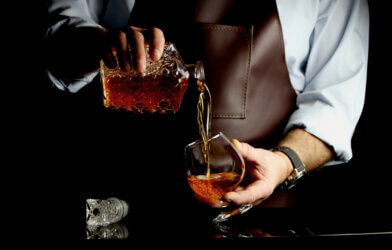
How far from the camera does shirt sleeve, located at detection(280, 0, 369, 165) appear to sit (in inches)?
53.1

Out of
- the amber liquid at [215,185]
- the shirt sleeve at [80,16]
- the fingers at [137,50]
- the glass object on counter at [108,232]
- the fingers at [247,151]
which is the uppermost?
the shirt sleeve at [80,16]

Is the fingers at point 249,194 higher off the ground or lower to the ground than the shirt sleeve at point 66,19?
lower

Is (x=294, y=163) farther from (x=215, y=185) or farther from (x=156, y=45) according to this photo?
(x=156, y=45)

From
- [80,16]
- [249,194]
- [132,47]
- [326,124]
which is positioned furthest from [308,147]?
[80,16]

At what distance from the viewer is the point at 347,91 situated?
4.58 ft

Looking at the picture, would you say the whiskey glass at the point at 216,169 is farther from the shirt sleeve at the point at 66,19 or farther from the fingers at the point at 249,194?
the shirt sleeve at the point at 66,19

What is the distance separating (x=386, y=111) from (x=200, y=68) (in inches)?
52.0

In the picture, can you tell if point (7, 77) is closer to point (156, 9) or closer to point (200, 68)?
point (156, 9)

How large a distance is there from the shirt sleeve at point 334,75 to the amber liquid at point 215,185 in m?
0.53

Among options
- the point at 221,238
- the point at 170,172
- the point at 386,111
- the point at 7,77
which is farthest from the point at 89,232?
the point at 386,111

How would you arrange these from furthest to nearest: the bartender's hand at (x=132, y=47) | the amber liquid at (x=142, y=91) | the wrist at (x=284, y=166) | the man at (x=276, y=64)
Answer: the man at (x=276, y=64) < the wrist at (x=284, y=166) < the amber liquid at (x=142, y=91) < the bartender's hand at (x=132, y=47)

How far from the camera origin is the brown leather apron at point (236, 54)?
129 centimetres

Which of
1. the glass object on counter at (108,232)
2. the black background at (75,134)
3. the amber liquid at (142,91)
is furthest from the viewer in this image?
the black background at (75,134)

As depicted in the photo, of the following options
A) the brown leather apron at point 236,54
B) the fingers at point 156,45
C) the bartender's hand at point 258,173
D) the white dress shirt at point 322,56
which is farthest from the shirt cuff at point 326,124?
the fingers at point 156,45
